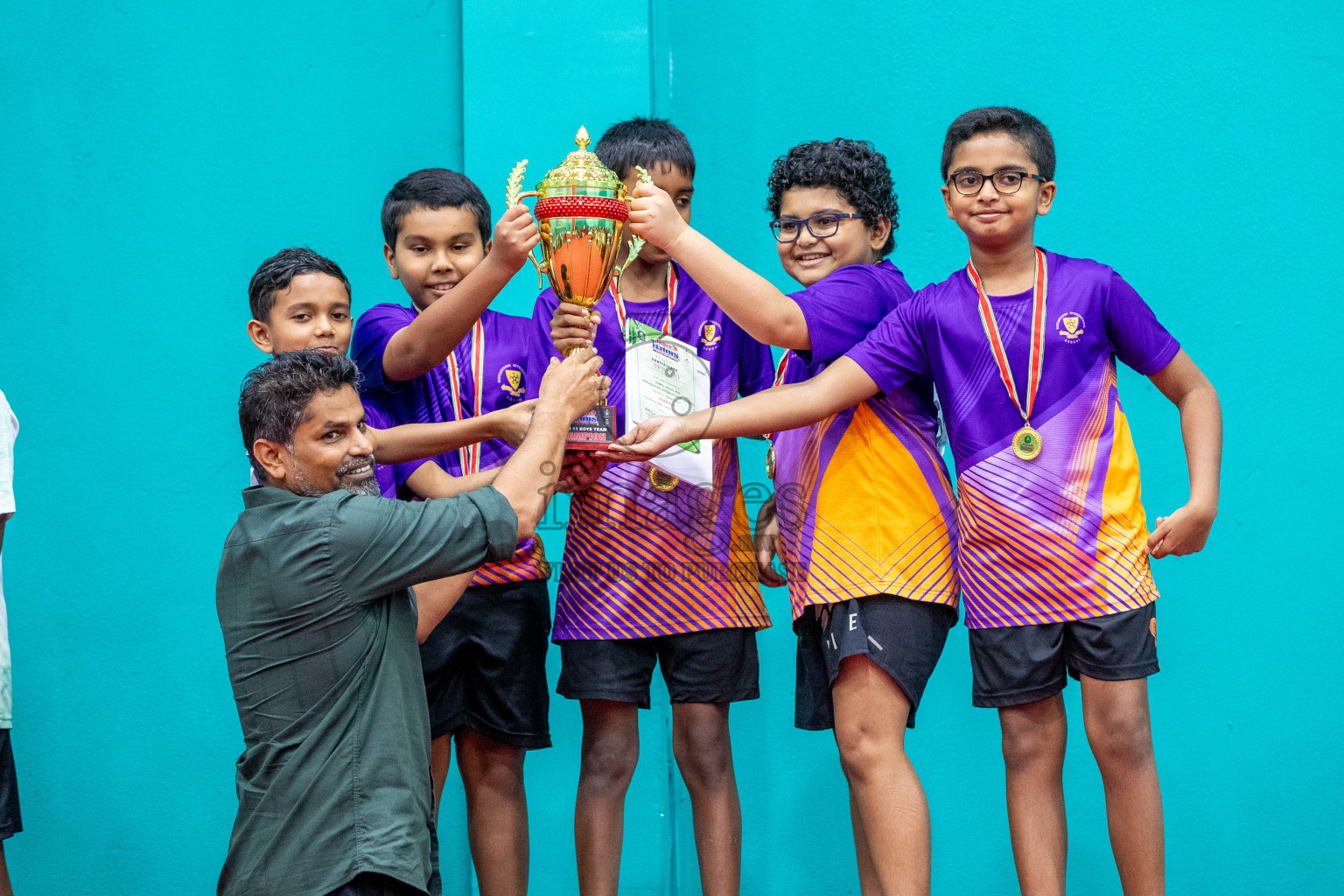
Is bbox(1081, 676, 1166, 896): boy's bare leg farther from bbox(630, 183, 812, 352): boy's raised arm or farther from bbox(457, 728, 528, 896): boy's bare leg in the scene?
bbox(457, 728, 528, 896): boy's bare leg

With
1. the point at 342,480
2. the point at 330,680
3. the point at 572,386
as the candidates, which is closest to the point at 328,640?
the point at 330,680

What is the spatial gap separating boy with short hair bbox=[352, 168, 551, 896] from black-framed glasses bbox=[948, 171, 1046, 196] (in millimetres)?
949

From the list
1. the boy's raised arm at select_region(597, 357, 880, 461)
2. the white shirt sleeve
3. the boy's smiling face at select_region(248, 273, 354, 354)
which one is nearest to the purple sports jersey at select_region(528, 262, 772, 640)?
the boy's raised arm at select_region(597, 357, 880, 461)

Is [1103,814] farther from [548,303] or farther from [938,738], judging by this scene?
[548,303]

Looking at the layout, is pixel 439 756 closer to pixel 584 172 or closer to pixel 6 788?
pixel 6 788

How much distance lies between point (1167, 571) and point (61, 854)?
323 centimetres

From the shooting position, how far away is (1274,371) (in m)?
3.14

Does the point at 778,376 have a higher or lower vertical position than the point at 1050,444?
higher

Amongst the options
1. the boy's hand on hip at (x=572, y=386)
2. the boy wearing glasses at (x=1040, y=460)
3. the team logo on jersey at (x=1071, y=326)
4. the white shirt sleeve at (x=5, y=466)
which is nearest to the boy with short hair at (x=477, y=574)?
the boy's hand on hip at (x=572, y=386)

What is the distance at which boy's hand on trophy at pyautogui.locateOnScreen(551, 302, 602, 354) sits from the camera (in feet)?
7.15

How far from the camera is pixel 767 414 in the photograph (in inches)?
86.2

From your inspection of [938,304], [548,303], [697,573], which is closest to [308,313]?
[548,303]

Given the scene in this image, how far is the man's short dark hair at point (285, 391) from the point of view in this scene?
1.79 meters

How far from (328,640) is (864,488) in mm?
1029
